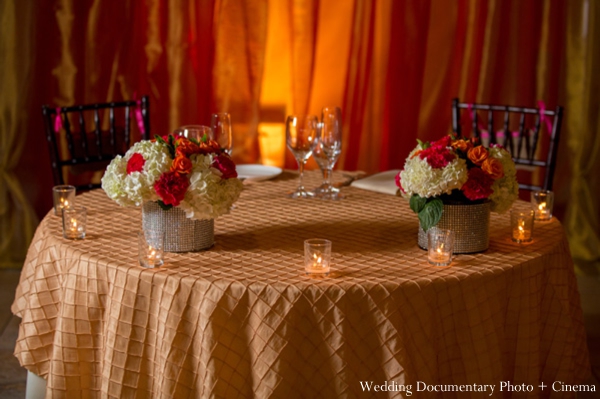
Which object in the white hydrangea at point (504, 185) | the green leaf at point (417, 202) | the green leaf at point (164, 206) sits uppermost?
the white hydrangea at point (504, 185)

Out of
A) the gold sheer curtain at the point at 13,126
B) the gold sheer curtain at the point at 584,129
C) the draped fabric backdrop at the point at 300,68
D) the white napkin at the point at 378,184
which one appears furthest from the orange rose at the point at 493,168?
the gold sheer curtain at the point at 13,126

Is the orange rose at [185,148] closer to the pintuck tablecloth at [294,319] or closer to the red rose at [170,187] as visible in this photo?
the red rose at [170,187]

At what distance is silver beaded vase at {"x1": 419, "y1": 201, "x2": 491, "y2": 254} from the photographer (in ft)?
5.91

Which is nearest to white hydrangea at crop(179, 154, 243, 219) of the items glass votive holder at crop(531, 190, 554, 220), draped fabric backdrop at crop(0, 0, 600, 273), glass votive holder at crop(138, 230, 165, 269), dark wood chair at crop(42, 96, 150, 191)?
glass votive holder at crop(138, 230, 165, 269)

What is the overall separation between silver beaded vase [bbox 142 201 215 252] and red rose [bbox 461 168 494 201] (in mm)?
582

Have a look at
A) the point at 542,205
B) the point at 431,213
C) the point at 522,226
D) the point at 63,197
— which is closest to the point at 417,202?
the point at 431,213

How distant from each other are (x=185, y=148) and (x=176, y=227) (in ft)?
0.60

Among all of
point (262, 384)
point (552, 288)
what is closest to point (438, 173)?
point (552, 288)

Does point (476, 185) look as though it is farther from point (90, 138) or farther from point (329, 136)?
point (90, 138)

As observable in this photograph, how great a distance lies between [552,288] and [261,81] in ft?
7.15

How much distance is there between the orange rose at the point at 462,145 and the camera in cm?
180

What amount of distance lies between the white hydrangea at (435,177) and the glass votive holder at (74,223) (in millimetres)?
768

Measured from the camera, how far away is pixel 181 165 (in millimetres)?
1714

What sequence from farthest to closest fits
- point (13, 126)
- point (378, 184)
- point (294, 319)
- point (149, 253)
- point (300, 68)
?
point (300, 68) → point (13, 126) → point (378, 184) → point (149, 253) → point (294, 319)
